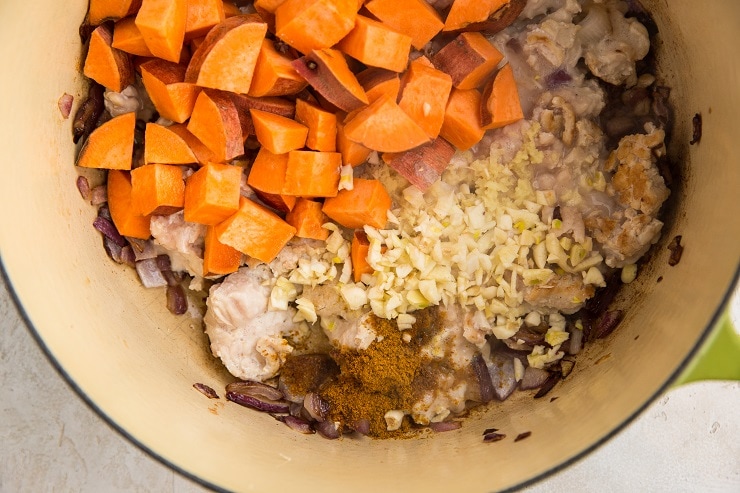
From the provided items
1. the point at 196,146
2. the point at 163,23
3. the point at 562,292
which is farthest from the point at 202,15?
the point at 562,292

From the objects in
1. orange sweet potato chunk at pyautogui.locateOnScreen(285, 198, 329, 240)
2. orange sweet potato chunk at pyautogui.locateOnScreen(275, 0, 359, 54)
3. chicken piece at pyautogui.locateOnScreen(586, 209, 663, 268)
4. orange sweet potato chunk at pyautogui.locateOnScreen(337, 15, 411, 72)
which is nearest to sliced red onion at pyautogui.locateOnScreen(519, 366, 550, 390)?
chicken piece at pyautogui.locateOnScreen(586, 209, 663, 268)

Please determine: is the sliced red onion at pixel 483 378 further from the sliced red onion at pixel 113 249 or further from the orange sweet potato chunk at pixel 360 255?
the sliced red onion at pixel 113 249

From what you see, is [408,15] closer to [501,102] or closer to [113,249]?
[501,102]

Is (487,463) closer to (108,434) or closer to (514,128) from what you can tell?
(514,128)

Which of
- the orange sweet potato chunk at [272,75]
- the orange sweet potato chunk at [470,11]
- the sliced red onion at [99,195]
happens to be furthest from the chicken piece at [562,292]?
the sliced red onion at [99,195]

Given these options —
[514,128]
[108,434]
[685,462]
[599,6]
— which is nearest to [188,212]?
[108,434]

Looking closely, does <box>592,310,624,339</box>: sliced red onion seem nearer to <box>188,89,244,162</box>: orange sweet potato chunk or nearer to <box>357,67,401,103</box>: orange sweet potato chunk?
<box>357,67,401,103</box>: orange sweet potato chunk
